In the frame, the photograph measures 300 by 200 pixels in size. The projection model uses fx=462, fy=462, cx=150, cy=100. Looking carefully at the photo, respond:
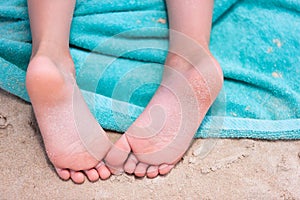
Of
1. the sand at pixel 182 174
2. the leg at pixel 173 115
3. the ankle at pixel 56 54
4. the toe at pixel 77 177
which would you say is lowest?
the sand at pixel 182 174

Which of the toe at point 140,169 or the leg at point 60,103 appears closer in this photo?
the leg at point 60,103

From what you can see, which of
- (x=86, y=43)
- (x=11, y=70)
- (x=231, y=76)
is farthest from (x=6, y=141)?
(x=231, y=76)

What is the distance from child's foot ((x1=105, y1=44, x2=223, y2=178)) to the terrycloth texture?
85 millimetres

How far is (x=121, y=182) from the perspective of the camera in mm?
870

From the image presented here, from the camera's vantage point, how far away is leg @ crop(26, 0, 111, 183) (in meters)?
0.76

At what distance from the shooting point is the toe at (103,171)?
2.81 feet

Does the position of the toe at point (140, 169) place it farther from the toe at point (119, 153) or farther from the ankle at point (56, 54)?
the ankle at point (56, 54)

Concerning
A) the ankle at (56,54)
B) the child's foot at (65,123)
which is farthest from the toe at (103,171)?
the ankle at (56,54)

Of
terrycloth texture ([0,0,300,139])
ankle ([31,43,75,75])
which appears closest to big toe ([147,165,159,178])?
terrycloth texture ([0,0,300,139])

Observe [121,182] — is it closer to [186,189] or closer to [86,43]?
[186,189]

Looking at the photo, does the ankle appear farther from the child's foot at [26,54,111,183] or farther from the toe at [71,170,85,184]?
the toe at [71,170,85,184]

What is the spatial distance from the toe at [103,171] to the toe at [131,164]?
4cm

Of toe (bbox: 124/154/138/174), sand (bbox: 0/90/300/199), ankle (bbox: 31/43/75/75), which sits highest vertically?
ankle (bbox: 31/43/75/75)

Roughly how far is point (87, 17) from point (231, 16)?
0.34 meters
